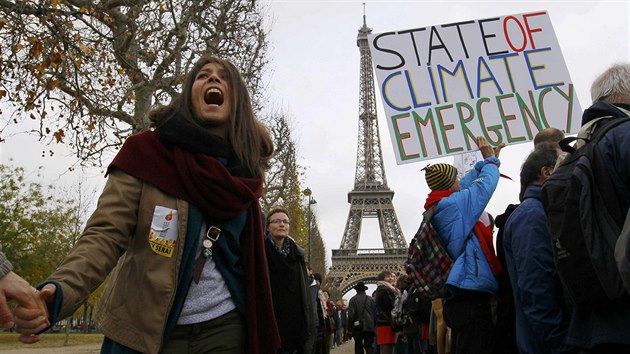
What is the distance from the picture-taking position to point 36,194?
3484 cm

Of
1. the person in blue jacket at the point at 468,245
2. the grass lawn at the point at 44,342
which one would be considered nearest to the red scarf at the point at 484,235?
the person in blue jacket at the point at 468,245

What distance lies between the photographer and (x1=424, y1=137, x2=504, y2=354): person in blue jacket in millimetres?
4414

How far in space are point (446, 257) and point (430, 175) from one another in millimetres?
642

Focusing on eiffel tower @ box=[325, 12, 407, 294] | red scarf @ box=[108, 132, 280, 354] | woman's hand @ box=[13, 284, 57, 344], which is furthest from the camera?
eiffel tower @ box=[325, 12, 407, 294]

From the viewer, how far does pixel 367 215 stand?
205 ft

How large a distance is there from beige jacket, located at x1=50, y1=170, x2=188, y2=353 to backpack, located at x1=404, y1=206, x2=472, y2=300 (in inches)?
99.8

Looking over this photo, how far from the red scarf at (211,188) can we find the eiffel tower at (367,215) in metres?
50.3

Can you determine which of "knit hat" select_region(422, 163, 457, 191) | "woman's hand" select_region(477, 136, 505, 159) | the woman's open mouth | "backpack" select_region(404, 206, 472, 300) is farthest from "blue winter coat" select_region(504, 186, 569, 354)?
the woman's open mouth

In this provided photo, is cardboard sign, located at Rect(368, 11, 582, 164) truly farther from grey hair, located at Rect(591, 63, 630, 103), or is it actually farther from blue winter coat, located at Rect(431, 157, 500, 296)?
grey hair, located at Rect(591, 63, 630, 103)

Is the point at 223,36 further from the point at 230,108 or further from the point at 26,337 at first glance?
the point at 26,337

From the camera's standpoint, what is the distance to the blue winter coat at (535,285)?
3.34 m

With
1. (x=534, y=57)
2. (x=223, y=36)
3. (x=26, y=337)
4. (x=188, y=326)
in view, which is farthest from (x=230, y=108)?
(x=223, y=36)

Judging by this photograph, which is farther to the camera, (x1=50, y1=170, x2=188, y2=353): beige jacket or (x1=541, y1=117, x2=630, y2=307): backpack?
(x1=541, y1=117, x2=630, y2=307): backpack

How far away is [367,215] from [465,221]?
58.0m
